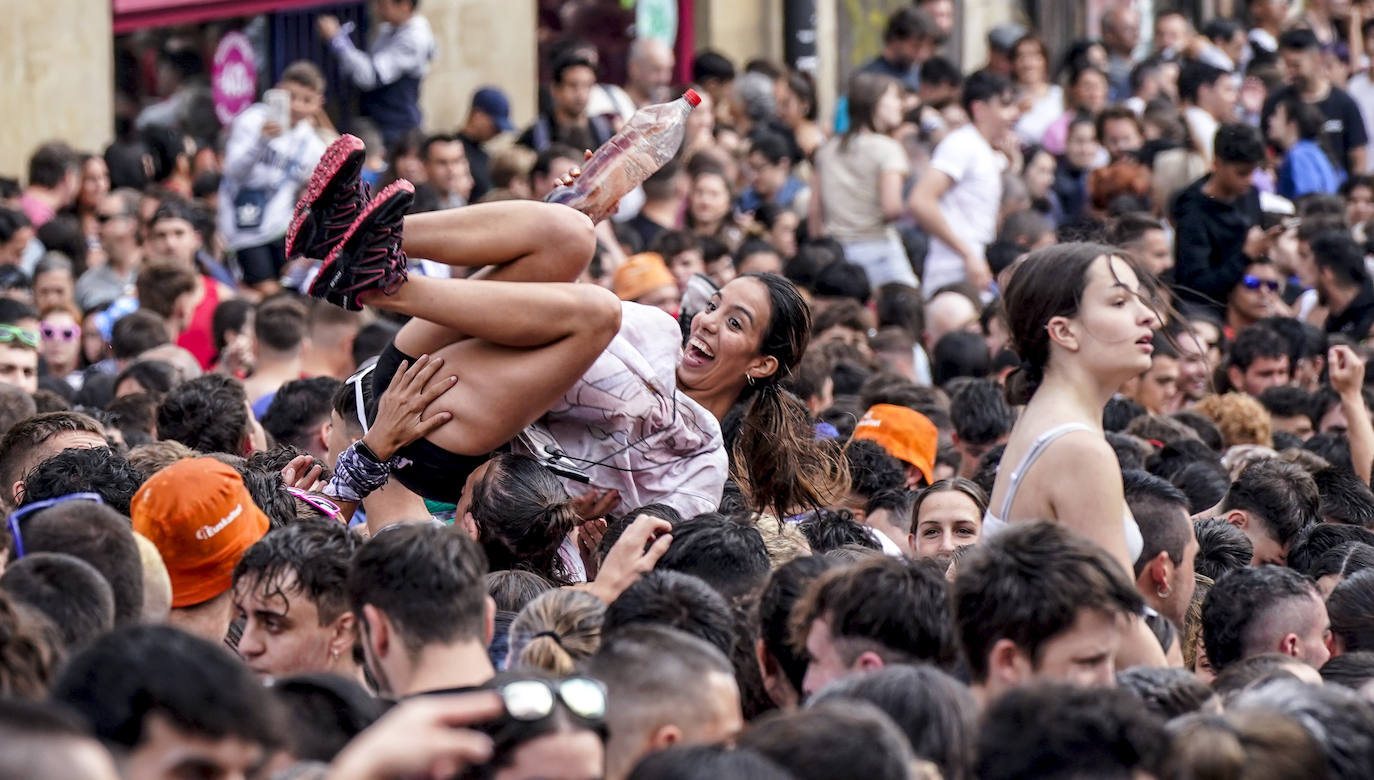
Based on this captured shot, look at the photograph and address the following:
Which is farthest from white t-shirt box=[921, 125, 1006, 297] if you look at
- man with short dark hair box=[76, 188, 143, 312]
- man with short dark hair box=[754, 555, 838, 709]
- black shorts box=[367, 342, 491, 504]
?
man with short dark hair box=[754, 555, 838, 709]

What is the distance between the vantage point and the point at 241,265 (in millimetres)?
11422

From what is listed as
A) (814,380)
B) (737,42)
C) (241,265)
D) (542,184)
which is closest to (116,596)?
(814,380)

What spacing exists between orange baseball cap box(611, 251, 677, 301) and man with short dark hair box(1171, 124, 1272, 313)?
314 centimetres

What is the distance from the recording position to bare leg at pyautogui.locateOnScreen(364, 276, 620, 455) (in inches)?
182

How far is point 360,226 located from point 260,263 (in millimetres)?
7080

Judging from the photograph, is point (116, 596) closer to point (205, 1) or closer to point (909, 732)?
point (909, 732)

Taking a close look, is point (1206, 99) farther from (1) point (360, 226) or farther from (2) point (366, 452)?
(1) point (360, 226)

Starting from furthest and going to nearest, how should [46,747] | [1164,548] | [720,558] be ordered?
[1164,548] → [720,558] → [46,747]

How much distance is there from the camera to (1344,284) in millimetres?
10031

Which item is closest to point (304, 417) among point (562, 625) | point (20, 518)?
point (20, 518)

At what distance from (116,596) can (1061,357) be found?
2017 millimetres

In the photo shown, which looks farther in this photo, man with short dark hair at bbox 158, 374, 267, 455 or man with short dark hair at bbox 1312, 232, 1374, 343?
man with short dark hair at bbox 1312, 232, 1374, 343

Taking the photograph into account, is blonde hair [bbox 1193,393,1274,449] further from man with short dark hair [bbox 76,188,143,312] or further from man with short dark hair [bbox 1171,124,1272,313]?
man with short dark hair [bbox 76,188,143,312]

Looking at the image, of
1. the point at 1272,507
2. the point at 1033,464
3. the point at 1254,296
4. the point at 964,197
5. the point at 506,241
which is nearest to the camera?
the point at 1033,464
